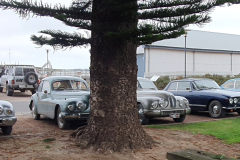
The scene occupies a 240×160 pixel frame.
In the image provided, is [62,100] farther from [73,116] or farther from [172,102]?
[172,102]

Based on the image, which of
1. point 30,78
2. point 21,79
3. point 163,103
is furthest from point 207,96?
point 21,79

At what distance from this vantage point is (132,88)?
6.48 metres

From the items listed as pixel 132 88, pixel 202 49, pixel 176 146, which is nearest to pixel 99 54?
pixel 132 88

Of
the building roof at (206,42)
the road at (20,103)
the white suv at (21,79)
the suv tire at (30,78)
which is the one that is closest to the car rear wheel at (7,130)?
the road at (20,103)

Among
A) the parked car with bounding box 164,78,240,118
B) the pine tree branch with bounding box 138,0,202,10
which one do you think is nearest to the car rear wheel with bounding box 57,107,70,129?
the pine tree branch with bounding box 138,0,202,10

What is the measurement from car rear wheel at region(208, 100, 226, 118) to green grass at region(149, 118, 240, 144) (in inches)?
55.5

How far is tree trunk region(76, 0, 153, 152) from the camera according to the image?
6.21 metres

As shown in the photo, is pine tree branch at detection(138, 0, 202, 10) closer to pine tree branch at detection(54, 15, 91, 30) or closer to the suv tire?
pine tree branch at detection(54, 15, 91, 30)

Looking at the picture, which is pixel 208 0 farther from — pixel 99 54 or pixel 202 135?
pixel 202 135

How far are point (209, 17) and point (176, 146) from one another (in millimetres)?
2759

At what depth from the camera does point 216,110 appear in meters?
11.8

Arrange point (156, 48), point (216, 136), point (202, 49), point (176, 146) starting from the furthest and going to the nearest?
point (202, 49)
point (156, 48)
point (216, 136)
point (176, 146)

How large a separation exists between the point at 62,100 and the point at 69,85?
57.0 inches

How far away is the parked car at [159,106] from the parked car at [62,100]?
1.77 m
